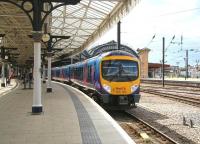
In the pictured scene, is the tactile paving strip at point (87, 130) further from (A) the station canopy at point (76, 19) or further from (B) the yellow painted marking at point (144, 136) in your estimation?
(A) the station canopy at point (76, 19)

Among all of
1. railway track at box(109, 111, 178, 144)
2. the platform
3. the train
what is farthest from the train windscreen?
the platform

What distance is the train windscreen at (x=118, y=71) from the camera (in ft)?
59.8

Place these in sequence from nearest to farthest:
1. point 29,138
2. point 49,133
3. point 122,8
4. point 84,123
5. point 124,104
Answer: point 29,138
point 49,133
point 84,123
point 124,104
point 122,8

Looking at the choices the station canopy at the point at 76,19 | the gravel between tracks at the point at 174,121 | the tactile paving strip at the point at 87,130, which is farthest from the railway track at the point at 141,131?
the station canopy at the point at 76,19

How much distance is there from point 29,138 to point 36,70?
5.35 meters

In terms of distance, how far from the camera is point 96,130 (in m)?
9.94

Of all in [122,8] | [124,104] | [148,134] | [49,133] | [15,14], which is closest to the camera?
→ [49,133]

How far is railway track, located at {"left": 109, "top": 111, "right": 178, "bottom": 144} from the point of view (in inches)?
481

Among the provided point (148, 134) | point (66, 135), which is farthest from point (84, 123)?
point (148, 134)

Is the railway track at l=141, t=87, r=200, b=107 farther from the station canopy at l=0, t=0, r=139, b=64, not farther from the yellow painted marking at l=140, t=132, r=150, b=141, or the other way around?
the yellow painted marking at l=140, t=132, r=150, b=141

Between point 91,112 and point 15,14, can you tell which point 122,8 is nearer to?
point 15,14

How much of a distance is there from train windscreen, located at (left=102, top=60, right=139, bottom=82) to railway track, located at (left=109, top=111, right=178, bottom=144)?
1626 millimetres

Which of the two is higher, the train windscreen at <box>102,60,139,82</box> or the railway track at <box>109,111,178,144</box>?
the train windscreen at <box>102,60,139,82</box>

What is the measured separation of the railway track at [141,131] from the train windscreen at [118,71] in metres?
1.63
